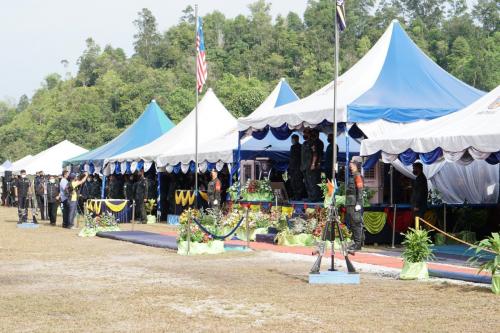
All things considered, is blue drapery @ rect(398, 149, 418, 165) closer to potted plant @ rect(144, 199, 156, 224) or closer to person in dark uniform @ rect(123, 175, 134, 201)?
potted plant @ rect(144, 199, 156, 224)

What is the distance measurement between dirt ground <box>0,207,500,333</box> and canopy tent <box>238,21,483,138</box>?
5.11m

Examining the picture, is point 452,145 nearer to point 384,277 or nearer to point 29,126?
point 384,277

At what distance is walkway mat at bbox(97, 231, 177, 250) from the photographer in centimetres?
1997

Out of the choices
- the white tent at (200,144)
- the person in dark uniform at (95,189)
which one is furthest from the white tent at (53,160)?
the white tent at (200,144)

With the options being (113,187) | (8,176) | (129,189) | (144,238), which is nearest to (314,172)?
(144,238)

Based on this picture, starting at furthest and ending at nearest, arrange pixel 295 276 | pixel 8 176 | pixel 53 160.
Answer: pixel 8 176, pixel 53 160, pixel 295 276

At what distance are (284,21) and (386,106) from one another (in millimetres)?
128111

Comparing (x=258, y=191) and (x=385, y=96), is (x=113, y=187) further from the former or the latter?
(x=385, y=96)

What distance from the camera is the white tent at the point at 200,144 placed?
90.7 ft

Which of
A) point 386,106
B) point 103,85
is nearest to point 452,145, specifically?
point 386,106

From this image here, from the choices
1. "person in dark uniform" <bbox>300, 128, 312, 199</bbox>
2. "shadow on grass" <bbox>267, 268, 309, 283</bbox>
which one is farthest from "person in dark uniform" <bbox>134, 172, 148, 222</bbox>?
"shadow on grass" <bbox>267, 268, 309, 283</bbox>

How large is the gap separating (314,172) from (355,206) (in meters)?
4.19

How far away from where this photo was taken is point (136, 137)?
37.1 metres

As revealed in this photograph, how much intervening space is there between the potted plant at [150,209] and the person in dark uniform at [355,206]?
1492 cm
